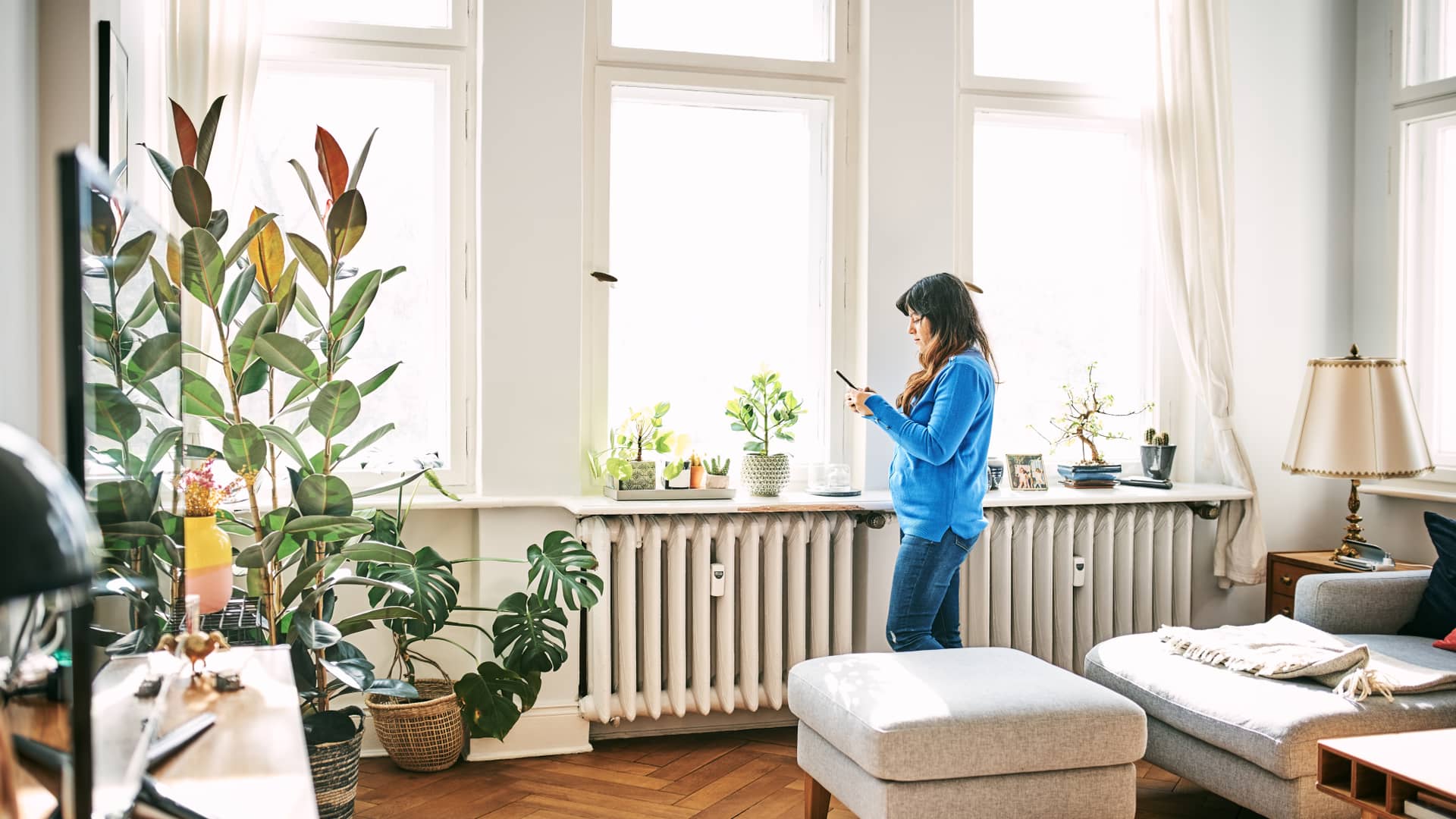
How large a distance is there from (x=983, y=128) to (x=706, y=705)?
240cm

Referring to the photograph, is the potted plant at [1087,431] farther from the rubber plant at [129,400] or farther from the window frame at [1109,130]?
the rubber plant at [129,400]

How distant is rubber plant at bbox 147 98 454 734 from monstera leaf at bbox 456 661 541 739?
32cm

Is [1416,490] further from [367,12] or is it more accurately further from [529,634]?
[367,12]

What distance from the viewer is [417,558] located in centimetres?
298

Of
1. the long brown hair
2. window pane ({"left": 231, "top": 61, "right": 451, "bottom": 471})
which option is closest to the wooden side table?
the long brown hair

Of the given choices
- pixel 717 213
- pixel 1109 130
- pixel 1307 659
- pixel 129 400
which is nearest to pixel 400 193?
pixel 717 213

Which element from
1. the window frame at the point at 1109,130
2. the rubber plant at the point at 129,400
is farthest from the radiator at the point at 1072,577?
the rubber plant at the point at 129,400

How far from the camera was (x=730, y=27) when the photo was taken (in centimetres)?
370

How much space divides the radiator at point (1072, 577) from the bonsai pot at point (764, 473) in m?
0.78

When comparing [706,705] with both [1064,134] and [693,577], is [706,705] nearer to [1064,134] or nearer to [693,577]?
[693,577]

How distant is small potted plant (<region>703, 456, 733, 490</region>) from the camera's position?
11.3 ft

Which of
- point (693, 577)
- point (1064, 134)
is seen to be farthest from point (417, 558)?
point (1064, 134)

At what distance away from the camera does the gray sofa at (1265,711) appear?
236cm

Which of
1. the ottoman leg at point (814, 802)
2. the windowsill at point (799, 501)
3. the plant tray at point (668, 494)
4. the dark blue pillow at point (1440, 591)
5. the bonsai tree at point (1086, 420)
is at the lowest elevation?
the ottoman leg at point (814, 802)
